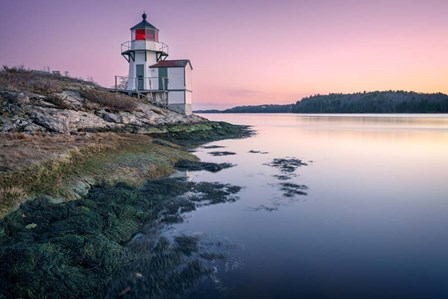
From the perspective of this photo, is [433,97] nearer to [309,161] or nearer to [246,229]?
[309,161]

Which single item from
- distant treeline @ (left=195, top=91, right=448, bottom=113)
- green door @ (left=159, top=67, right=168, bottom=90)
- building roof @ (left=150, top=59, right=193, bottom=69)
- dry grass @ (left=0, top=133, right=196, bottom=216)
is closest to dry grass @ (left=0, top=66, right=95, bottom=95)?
dry grass @ (left=0, top=133, right=196, bottom=216)

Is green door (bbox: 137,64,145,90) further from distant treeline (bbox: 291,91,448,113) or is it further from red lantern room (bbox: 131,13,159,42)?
Answer: distant treeline (bbox: 291,91,448,113)

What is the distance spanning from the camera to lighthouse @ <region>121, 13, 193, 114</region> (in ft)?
122

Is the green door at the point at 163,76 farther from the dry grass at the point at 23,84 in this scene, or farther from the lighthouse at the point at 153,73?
the dry grass at the point at 23,84

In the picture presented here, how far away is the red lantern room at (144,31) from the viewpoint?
Result: 3744cm

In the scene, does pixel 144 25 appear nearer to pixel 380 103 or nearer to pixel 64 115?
pixel 64 115

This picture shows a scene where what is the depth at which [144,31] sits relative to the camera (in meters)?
37.4

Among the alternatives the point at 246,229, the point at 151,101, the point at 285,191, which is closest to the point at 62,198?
the point at 246,229

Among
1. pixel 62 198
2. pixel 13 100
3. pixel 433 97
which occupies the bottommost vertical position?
pixel 62 198

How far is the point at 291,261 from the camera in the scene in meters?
6.34

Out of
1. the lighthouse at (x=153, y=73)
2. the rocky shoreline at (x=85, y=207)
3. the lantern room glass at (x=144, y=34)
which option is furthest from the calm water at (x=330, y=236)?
the lantern room glass at (x=144, y=34)

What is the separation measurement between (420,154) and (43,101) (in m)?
27.5

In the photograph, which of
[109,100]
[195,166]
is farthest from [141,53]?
[195,166]

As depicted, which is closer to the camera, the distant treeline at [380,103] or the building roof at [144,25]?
the building roof at [144,25]
